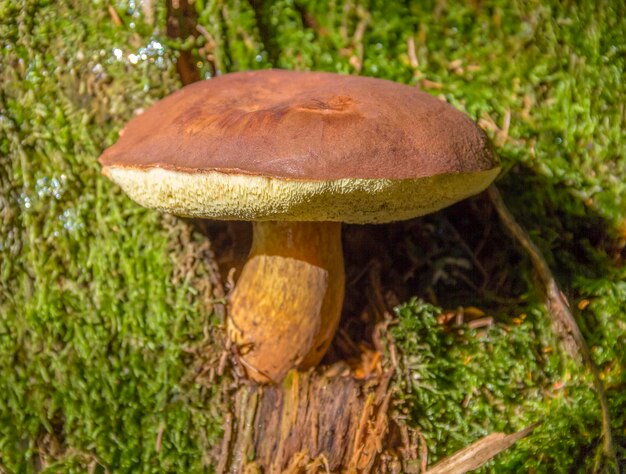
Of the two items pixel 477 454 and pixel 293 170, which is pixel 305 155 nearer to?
pixel 293 170

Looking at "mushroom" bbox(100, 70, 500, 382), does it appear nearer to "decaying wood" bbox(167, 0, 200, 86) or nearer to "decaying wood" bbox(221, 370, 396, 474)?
"decaying wood" bbox(221, 370, 396, 474)

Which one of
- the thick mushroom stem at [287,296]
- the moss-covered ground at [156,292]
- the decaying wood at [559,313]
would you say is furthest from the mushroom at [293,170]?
the decaying wood at [559,313]

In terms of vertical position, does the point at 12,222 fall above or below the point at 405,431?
above

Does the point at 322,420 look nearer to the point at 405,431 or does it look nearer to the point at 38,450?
the point at 405,431

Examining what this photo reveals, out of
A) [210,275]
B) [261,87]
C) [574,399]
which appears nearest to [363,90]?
[261,87]

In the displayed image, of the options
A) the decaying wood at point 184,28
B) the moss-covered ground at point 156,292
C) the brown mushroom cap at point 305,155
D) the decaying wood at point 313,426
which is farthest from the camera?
the decaying wood at point 184,28

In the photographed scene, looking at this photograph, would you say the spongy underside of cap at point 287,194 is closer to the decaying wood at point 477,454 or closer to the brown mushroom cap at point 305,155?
the brown mushroom cap at point 305,155
